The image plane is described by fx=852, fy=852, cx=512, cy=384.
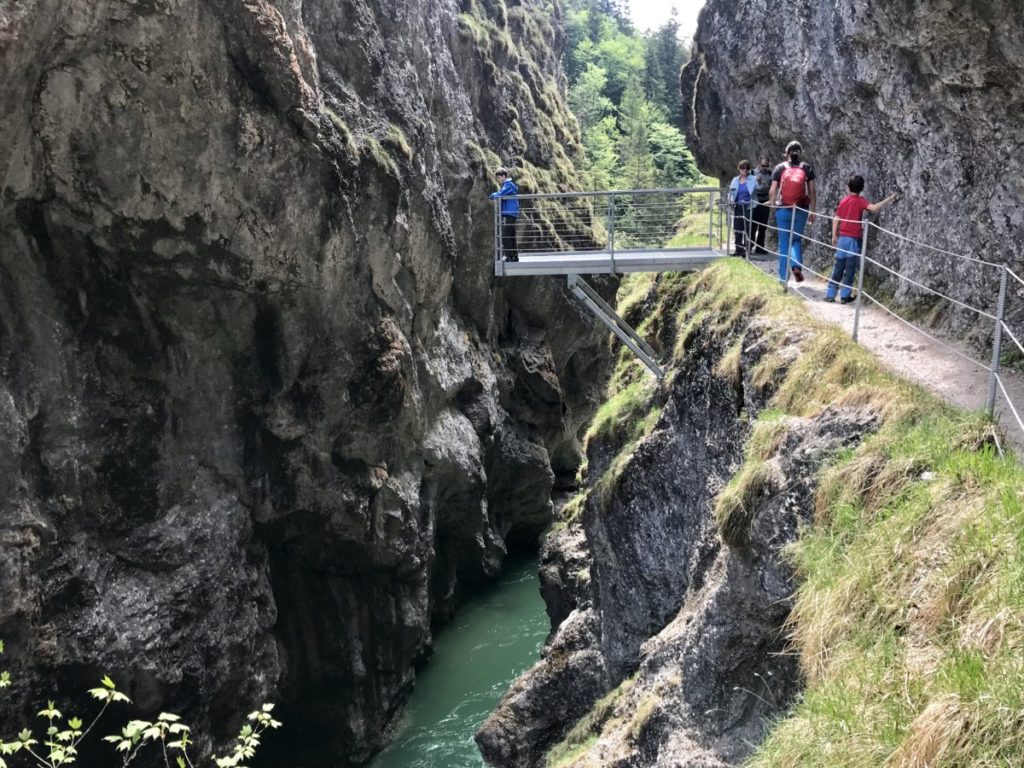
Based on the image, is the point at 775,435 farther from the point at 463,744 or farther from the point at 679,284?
the point at 463,744

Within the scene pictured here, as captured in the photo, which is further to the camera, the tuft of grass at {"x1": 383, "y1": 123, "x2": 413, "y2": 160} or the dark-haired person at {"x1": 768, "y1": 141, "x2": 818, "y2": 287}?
the tuft of grass at {"x1": 383, "y1": 123, "x2": 413, "y2": 160}

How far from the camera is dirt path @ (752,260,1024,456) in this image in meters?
7.17

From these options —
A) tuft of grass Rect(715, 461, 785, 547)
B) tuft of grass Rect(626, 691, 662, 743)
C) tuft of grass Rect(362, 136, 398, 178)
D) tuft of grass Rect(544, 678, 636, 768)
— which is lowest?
tuft of grass Rect(544, 678, 636, 768)

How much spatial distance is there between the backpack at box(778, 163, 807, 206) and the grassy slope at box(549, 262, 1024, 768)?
4.47 metres

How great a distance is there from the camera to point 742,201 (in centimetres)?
1482

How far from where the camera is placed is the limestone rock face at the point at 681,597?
701 cm

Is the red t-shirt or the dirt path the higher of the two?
the red t-shirt

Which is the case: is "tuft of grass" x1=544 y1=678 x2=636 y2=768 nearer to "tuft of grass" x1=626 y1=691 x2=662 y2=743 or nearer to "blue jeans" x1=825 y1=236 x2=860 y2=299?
"tuft of grass" x1=626 y1=691 x2=662 y2=743

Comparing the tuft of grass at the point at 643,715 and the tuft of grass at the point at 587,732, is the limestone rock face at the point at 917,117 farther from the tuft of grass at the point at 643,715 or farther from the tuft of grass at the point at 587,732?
the tuft of grass at the point at 587,732

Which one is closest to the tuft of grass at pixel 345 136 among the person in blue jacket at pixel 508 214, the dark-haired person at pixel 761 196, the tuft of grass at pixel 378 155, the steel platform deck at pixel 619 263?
the tuft of grass at pixel 378 155

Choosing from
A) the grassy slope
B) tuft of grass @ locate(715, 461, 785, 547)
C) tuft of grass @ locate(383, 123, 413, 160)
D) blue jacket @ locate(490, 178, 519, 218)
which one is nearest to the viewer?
the grassy slope

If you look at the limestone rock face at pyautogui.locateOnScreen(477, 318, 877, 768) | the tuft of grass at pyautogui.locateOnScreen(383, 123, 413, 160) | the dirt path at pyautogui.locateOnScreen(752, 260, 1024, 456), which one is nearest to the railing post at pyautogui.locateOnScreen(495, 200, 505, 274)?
the tuft of grass at pyautogui.locateOnScreen(383, 123, 413, 160)

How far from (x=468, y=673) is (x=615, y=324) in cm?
1150

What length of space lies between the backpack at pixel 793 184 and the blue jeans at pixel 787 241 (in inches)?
7.2
